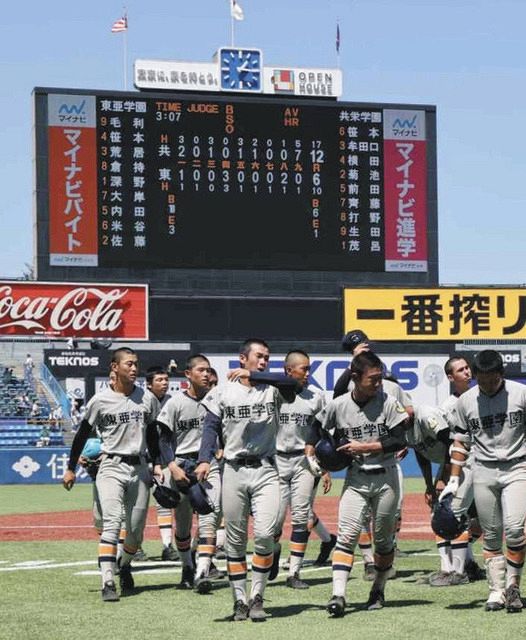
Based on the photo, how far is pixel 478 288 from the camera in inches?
1560

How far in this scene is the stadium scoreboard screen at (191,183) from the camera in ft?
111

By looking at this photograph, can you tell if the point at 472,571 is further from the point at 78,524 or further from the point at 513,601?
the point at 78,524

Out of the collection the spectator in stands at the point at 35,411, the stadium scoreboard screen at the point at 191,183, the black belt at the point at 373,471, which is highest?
the stadium scoreboard screen at the point at 191,183

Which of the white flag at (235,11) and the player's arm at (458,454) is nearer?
the player's arm at (458,454)

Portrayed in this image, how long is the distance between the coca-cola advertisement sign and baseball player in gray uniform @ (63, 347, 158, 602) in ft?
74.8

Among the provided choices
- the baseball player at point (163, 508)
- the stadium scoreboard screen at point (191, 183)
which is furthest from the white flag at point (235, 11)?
the baseball player at point (163, 508)

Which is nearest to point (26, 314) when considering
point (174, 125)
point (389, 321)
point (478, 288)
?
point (174, 125)

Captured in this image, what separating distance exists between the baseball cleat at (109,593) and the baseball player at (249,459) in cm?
158

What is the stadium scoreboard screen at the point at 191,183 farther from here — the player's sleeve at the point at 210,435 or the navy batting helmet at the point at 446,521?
the navy batting helmet at the point at 446,521

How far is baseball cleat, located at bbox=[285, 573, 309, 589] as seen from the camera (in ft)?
40.9

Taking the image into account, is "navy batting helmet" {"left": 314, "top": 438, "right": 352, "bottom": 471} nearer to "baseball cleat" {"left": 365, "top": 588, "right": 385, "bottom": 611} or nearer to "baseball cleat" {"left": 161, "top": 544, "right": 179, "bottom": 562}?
"baseball cleat" {"left": 365, "top": 588, "right": 385, "bottom": 611}

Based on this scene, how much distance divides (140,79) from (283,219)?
5.25 m

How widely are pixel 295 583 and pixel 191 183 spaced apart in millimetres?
22336

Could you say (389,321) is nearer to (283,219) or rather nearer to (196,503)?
(283,219)
